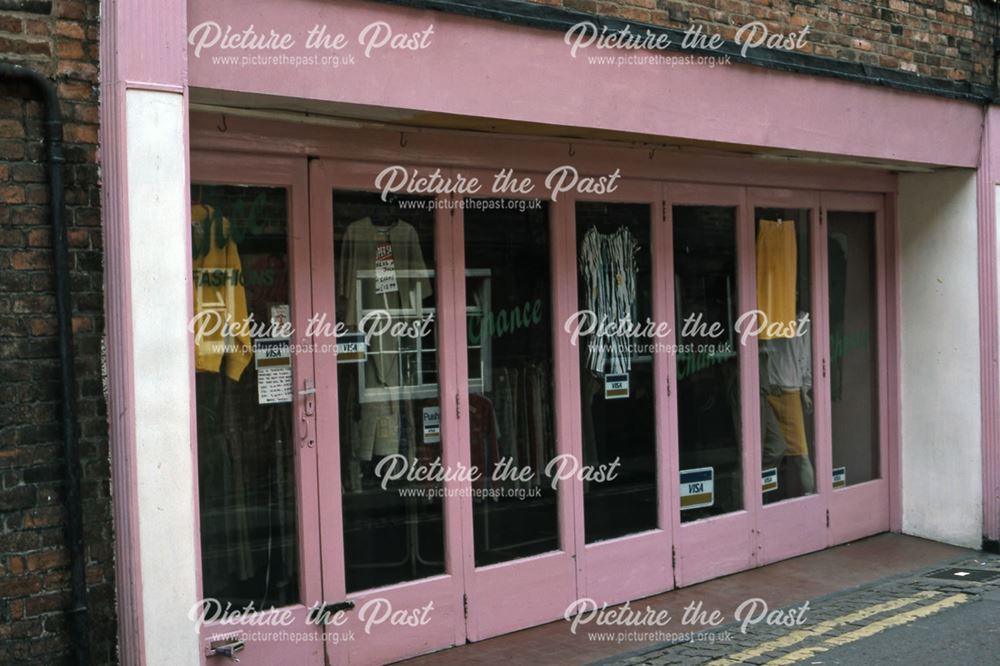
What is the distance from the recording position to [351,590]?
567 cm

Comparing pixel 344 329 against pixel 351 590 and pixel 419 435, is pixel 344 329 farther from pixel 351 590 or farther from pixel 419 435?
pixel 351 590

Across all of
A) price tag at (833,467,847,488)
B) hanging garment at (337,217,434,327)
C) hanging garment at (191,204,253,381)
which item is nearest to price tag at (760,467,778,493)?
price tag at (833,467,847,488)

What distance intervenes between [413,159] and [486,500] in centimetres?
199

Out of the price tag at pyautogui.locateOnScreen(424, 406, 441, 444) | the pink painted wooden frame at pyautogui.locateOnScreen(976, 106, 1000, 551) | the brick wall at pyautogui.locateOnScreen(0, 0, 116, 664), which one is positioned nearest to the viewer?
the brick wall at pyautogui.locateOnScreen(0, 0, 116, 664)

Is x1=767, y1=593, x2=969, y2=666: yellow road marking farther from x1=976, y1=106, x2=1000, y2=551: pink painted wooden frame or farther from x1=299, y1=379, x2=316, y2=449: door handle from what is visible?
x1=299, y1=379, x2=316, y2=449: door handle

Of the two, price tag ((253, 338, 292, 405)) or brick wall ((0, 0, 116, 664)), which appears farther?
price tag ((253, 338, 292, 405))

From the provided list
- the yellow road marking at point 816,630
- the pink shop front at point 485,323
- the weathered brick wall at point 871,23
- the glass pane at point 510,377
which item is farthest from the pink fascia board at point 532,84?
the yellow road marking at point 816,630

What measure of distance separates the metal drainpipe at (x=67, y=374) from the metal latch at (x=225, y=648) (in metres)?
0.89

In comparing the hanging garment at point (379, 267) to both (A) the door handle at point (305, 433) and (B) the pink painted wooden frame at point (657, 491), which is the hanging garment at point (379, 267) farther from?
(B) the pink painted wooden frame at point (657, 491)

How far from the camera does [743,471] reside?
301 inches

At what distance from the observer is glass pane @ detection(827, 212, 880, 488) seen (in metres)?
8.47

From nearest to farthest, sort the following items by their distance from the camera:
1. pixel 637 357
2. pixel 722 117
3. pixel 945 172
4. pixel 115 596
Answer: pixel 115 596 < pixel 722 117 < pixel 637 357 < pixel 945 172

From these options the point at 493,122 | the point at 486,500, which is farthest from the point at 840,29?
the point at 486,500

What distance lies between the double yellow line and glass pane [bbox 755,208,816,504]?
50.1 inches
